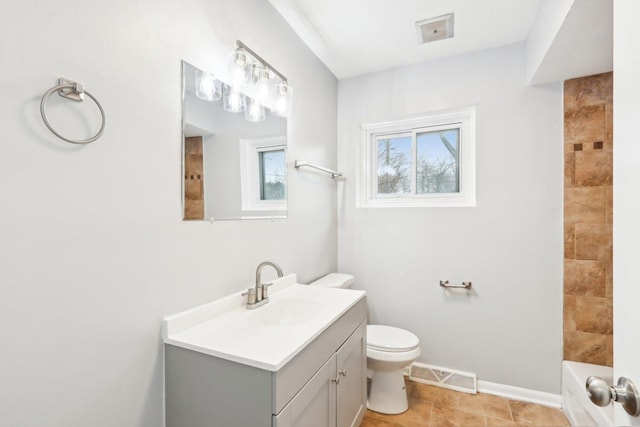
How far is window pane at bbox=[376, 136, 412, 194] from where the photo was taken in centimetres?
248

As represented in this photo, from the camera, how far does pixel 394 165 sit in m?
2.54

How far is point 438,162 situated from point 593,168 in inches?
36.9

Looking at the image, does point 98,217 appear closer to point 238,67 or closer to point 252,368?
point 252,368

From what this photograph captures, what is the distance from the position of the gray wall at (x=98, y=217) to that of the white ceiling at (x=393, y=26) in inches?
26.6

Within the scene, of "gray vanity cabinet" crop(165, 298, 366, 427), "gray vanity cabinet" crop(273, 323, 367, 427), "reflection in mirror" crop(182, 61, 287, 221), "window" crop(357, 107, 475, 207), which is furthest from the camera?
"window" crop(357, 107, 475, 207)

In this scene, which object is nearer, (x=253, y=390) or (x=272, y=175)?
(x=253, y=390)

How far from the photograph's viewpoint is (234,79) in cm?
143

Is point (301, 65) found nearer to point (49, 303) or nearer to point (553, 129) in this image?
point (553, 129)

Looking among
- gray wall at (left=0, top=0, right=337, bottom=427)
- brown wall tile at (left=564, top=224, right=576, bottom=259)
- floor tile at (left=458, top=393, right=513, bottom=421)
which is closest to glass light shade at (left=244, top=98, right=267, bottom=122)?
gray wall at (left=0, top=0, right=337, bottom=427)

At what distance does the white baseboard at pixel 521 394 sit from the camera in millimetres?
1927

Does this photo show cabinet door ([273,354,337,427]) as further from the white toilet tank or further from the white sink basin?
the white toilet tank

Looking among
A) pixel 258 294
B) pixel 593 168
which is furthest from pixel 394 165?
pixel 258 294

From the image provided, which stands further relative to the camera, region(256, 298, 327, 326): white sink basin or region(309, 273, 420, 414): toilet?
region(309, 273, 420, 414): toilet

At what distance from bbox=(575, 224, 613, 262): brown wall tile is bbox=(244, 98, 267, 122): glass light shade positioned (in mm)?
2076
